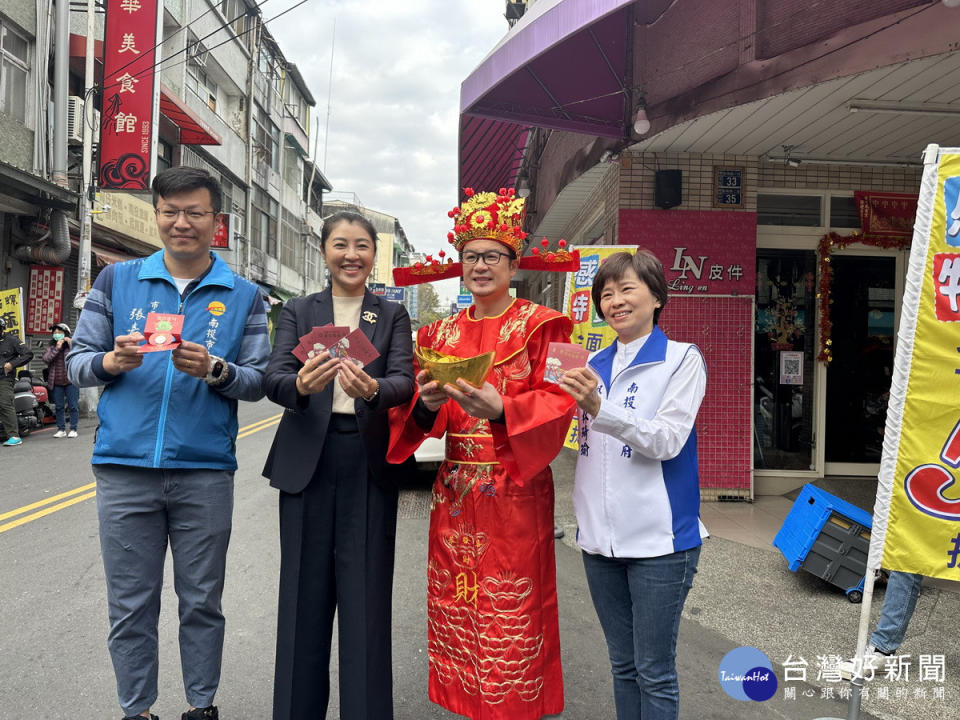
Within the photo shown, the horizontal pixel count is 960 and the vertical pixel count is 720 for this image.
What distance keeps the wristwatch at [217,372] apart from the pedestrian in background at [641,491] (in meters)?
1.29

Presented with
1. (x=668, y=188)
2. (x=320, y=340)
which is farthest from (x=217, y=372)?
(x=668, y=188)

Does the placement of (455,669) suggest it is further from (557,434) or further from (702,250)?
(702,250)

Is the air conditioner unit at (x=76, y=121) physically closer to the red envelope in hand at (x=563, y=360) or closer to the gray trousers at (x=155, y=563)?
the gray trousers at (x=155, y=563)

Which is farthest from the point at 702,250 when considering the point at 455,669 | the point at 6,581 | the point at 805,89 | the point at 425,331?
the point at 6,581

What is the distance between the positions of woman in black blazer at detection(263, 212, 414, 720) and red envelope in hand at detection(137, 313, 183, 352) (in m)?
0.33

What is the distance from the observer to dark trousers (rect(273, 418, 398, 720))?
7.58 feet

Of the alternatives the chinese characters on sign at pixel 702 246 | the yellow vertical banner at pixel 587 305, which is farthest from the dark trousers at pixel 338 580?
the chinese characters on sign at pixel 702 246

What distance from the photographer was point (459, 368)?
1951 millimetres

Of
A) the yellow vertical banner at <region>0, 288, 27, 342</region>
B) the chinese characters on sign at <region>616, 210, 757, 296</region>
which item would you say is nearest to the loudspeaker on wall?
the chinese characters on sign at <region>616, 210, 757, 296</region>

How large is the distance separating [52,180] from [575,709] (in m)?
14.5

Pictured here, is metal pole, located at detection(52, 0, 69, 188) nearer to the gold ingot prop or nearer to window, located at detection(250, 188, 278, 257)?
window, located at detection(250, 188, 278, 257)

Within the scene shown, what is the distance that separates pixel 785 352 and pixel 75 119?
1429cm

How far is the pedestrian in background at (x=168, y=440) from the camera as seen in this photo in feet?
7.52

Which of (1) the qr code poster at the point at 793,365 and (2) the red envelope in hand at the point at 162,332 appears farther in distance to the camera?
(1) the qr code poster at the point at 793,365
